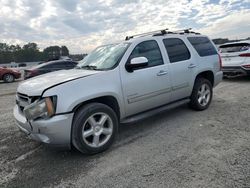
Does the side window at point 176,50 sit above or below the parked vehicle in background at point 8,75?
above

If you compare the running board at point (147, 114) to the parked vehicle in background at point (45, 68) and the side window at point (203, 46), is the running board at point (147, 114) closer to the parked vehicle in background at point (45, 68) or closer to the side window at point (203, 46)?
the side window at point (203, 46)

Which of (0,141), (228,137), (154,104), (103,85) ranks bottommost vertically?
(228,137)

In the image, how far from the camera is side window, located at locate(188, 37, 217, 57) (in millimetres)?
5780

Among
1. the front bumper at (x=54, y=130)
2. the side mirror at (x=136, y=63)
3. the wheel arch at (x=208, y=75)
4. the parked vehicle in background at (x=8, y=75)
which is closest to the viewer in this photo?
the front bumper at (x=54, y=130)

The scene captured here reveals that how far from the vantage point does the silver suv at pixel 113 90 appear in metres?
3.47

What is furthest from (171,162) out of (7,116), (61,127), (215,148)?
(7,116)

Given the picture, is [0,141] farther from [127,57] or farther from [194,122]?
[194,122]

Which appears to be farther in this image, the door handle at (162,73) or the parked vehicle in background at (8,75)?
the parked vehicle in background at (8,75)

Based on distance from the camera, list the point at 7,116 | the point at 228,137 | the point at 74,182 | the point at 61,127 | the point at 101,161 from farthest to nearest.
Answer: the point at 7,116 < the point at 228,137 < the point at 101,161 < the point at 61,127 < the point at 74,182

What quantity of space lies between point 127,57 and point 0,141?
2884mm

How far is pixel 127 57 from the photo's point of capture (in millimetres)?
4363

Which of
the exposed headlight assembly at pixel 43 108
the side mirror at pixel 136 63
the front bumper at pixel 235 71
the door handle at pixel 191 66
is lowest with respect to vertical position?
the front bumper at pixel 235 71

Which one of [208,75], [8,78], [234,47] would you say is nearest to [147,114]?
[208,75]

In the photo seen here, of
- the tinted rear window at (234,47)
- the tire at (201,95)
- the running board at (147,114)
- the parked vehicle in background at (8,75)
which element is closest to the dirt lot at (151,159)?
the running board at (147,114)
